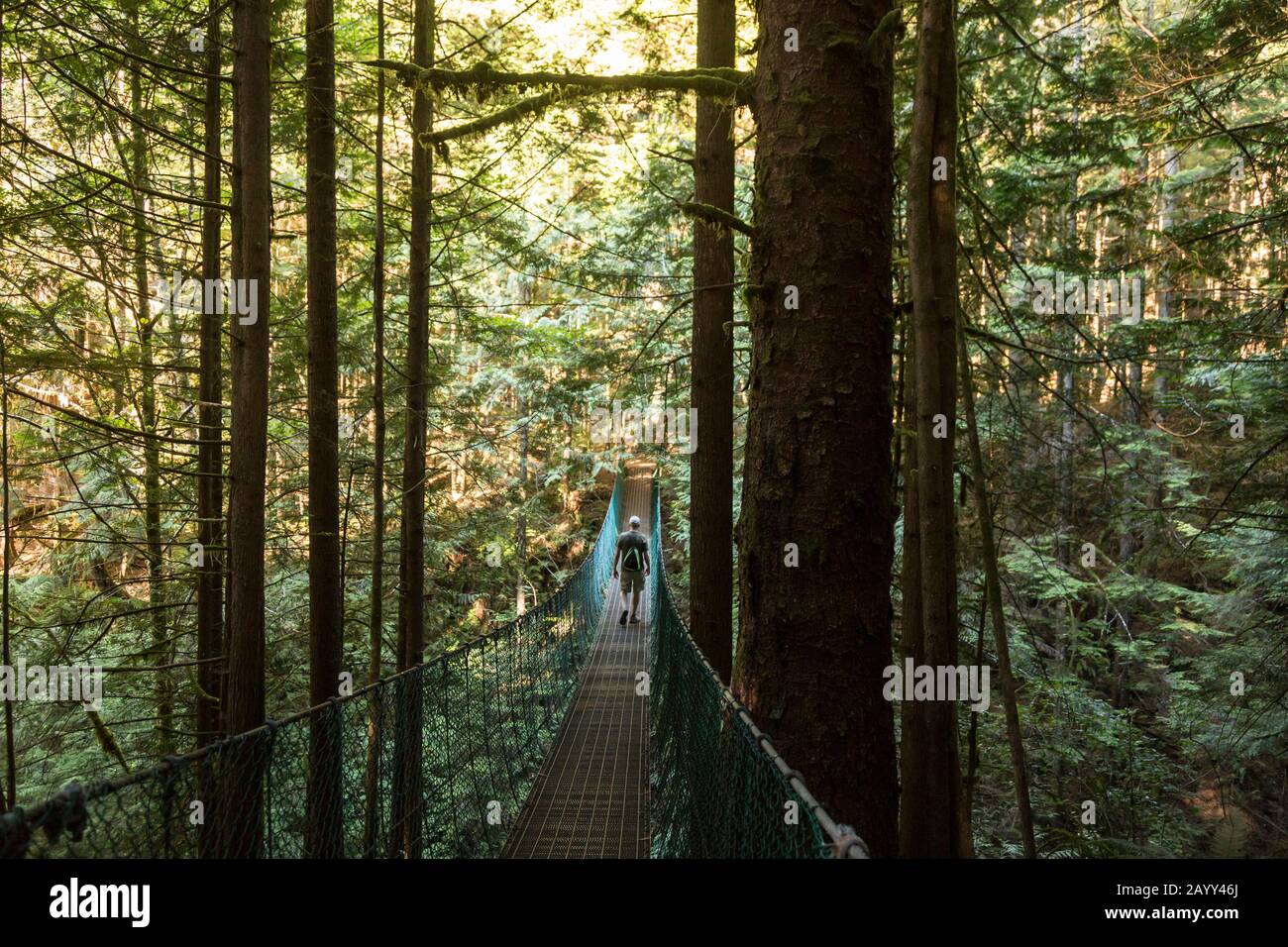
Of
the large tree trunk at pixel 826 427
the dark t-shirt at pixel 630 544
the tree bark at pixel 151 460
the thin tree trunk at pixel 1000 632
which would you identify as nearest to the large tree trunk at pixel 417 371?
the tree bark at pixel 151 460

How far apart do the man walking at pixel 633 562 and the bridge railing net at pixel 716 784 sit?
262 cm

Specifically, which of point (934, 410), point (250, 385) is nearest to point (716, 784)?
point (934, 410)

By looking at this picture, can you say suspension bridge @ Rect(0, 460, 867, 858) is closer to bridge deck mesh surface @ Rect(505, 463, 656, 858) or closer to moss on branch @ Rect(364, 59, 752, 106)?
bridge deck mesh surface @ Rect(505, 463, 656, 858)

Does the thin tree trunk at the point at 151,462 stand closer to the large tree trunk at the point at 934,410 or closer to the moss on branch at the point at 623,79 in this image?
the moss on branch at the point at 623,79

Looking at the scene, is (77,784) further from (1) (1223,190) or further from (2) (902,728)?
(1) (1223,190)

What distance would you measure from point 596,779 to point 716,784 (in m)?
2.32

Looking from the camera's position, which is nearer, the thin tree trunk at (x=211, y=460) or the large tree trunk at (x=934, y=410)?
the large tree trunk at (x=934, y=410)

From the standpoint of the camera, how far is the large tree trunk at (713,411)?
4.05 meters

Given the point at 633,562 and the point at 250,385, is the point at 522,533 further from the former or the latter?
the point at 250,385

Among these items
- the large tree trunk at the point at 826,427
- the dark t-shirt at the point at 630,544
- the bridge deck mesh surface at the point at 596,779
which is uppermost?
the large tree trunk at the point at 826,427

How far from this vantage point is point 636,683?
6312 mm

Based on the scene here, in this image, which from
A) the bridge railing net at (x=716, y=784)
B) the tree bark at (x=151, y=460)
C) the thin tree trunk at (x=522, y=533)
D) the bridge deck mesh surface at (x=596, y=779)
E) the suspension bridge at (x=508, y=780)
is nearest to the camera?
the bridge railing net at (x=716, y=784)
